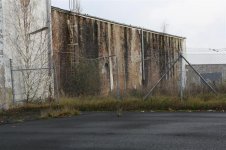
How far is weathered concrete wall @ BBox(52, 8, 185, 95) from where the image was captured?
28.1 meters

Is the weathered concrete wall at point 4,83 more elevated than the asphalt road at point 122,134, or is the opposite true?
the weathered concrete wall at point 4,83

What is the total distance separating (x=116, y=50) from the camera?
1398 inches

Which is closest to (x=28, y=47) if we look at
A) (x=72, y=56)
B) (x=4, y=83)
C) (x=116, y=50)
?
(x=4, y=83)

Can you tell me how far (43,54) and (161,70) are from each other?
18.8 m

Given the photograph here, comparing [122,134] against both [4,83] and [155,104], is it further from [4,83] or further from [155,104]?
[4,83]

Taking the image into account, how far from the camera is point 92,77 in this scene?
92.5ft

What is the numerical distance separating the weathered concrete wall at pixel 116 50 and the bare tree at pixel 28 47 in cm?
250

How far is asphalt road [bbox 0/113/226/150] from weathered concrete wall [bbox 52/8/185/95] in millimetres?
9826

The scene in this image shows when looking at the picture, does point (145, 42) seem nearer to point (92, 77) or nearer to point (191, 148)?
point (92, 77)

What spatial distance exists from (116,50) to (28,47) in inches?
494

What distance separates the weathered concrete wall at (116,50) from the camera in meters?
28.1

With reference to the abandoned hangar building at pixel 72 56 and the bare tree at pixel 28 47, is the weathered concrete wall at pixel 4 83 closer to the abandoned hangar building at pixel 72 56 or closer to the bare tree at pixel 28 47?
the abandoned hangar building at pixel 72 56

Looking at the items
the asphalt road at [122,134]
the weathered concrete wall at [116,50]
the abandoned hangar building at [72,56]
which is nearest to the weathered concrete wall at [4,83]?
the abandoned hangar building at [72,56]

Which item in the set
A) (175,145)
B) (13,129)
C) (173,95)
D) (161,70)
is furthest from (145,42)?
(175,145)
